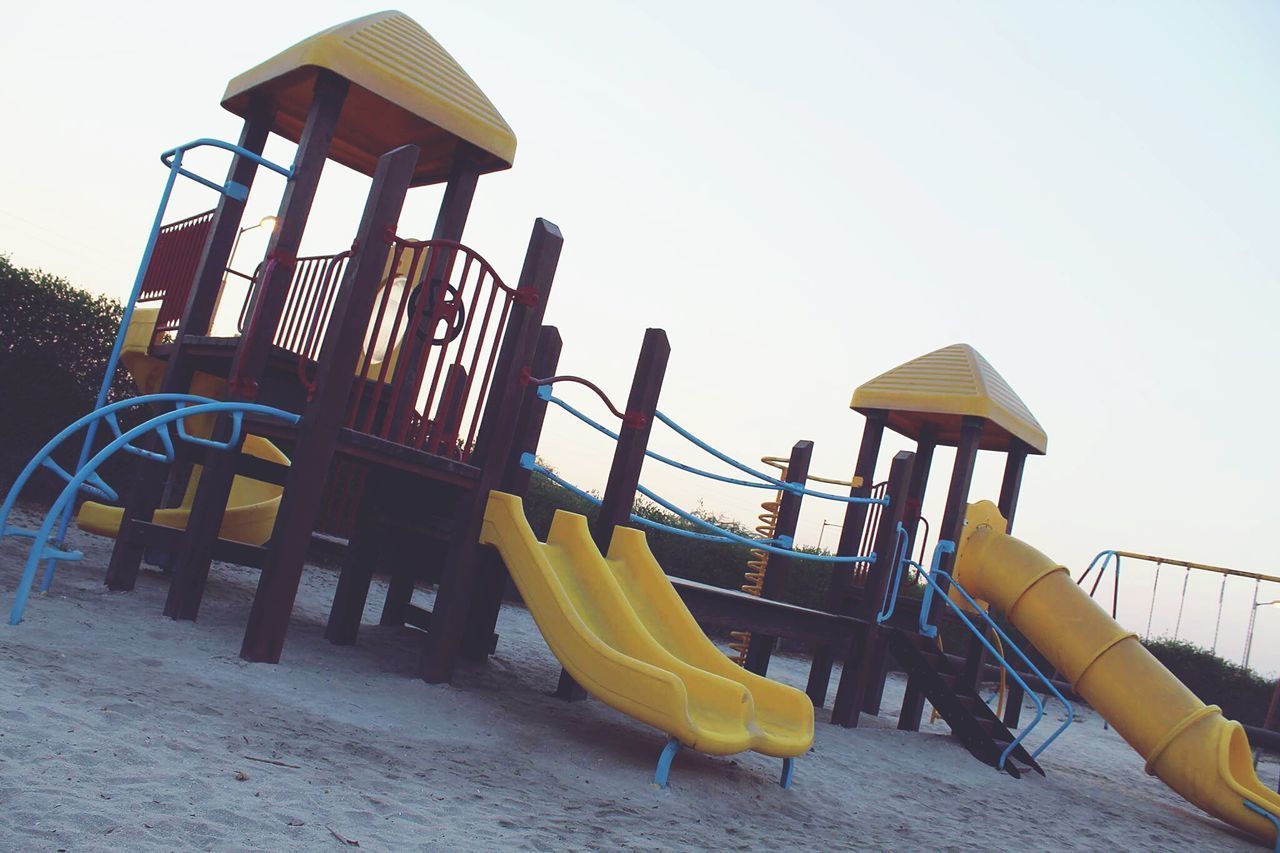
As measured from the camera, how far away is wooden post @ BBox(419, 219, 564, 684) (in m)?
5.45

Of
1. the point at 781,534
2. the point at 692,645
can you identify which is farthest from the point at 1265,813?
the point at 692,645

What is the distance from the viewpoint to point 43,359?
963 centimetres

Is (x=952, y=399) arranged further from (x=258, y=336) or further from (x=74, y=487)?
(x=74, y=487)

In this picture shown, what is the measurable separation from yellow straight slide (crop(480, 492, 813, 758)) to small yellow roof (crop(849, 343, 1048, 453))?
4.26m

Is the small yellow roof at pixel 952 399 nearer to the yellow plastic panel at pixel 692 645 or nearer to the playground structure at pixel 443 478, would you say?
the playground structure at pixel 443 478

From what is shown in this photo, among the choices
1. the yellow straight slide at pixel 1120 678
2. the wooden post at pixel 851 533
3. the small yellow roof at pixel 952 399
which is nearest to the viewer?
the yellow straight slide at pixel 1120 678

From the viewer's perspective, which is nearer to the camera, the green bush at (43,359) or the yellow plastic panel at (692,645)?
the yellow plastic panel at (692,645)

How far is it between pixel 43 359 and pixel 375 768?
25.9ft

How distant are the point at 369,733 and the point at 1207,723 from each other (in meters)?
6.68

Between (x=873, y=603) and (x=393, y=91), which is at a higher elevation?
(x=393, y=91)

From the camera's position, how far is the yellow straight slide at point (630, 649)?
4602mm

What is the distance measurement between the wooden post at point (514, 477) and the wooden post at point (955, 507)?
4.17 meters

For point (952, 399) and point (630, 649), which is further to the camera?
point (952, 399)

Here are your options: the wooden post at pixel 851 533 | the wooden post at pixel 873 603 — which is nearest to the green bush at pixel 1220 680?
the wooden post at pixel 851 533
